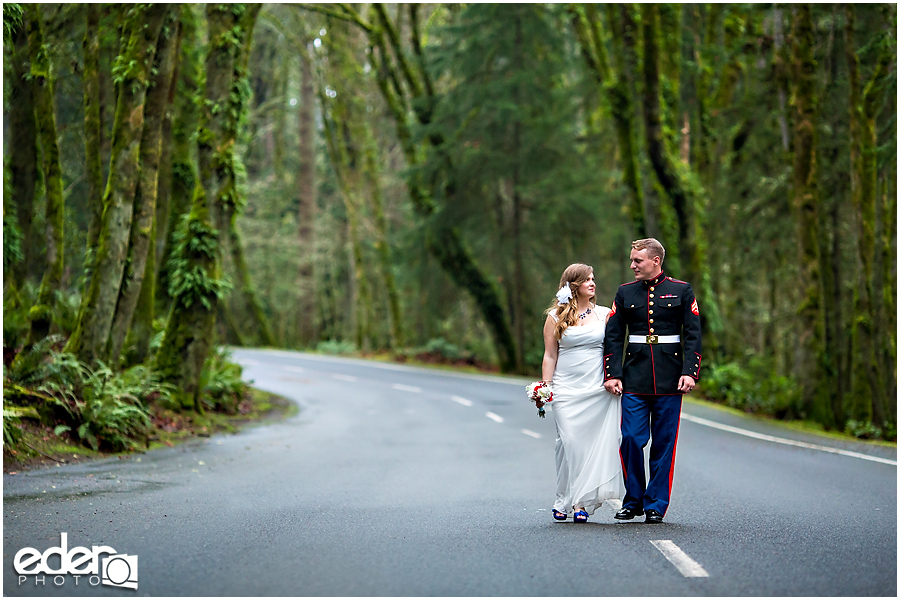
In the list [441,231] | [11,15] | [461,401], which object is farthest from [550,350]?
[441,231]

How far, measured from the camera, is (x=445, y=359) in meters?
36.7

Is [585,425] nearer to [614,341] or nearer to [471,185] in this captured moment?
[614,341]

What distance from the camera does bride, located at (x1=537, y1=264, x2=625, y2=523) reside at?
7191 millimetres

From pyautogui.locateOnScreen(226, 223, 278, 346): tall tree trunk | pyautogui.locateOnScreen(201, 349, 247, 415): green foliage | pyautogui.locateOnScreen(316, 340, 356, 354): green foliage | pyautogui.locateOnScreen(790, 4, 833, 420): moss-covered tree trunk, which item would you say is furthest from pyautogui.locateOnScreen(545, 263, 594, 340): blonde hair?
pyautogui.locateOnScreen(316, 340, 356, 354): green foliage

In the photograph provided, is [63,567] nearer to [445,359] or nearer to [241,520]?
[241,520]

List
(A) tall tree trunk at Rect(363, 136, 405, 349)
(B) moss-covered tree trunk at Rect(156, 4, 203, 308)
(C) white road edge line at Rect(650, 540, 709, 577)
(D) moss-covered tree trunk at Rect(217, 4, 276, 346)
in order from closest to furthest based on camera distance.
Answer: (C) white road edge line at Rect(650, 540, 709, 577)
(D) moss-covered tree trunk at Rect(217, 4, 276, 346)
(B) moss-covered tree trunk at Rect(156, 4, 203, 308)
(A) tall tree trunk at Rect(363, 136, 405, 349)

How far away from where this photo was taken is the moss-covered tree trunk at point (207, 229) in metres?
16.7

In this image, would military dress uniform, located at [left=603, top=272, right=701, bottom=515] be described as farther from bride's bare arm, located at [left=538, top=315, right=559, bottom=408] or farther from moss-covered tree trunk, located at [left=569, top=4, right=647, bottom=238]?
moss-covered tree trunk, located at [left=569, top=4, right=647, bottom=238]

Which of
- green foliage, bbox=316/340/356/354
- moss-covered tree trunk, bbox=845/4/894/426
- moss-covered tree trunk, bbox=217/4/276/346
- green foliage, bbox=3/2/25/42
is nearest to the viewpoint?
green foliage, bbox=3/2/25/42

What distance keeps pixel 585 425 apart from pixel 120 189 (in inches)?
376

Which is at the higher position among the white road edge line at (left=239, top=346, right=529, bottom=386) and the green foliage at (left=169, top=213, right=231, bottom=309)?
the green foliage at (left=169, top=213, right=231, bottom=309)

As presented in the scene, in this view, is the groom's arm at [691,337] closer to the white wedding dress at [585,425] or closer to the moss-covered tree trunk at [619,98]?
the white wedding dress at [585,425]

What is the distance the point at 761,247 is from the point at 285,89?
29.4 metres

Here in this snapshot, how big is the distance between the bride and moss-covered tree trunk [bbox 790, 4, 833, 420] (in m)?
12.1
